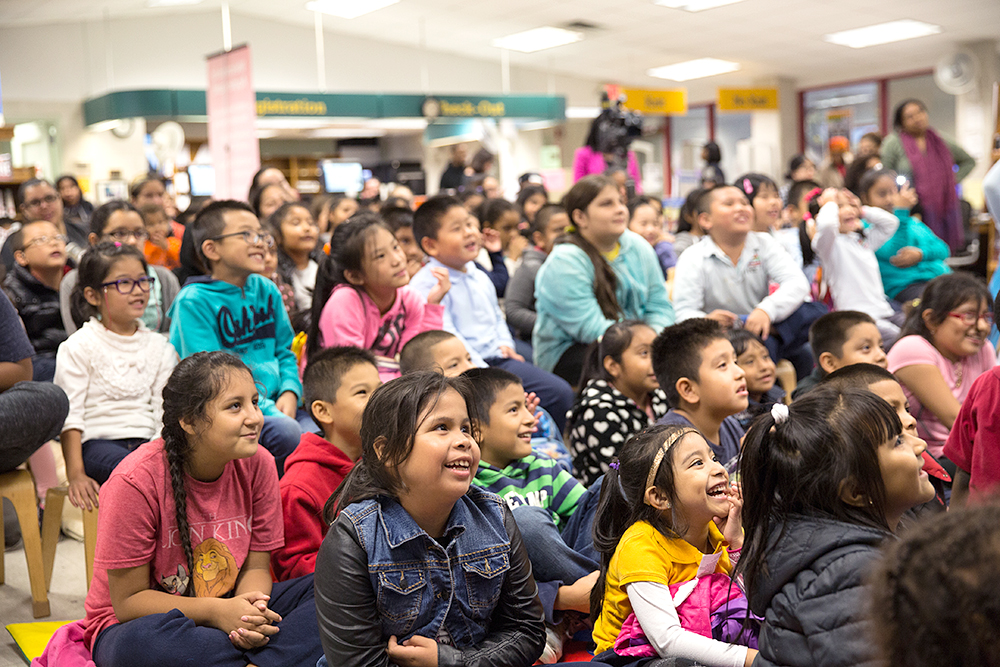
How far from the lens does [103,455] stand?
250 cm

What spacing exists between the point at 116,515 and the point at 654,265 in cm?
245

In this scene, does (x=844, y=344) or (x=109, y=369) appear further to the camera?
(x=844, y=344)

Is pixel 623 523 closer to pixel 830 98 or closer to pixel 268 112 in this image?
pixel 268 112

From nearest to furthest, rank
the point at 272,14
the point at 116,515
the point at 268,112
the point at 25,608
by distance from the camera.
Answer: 1. the point at 116,515
2. the point at 25,608
3. the point at 268,112
4. the point at 272,14

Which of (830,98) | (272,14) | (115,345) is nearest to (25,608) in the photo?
(115,345)

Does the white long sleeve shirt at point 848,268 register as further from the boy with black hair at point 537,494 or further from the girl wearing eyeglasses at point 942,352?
the boy with black hair at point 537,494

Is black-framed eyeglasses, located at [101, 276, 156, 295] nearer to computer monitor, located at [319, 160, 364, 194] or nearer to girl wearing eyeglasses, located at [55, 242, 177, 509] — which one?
girl wearing eyeglasses, located at [55, 242, 177, 509]

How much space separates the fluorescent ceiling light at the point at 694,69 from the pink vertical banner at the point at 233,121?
25.9ft

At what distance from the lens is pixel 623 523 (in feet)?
5.91

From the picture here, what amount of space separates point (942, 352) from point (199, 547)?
214cm

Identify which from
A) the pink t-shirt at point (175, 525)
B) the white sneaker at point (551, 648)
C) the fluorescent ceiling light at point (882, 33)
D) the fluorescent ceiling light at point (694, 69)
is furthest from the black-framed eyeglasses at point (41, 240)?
the fluorescent ceiling light at point (694, 69)

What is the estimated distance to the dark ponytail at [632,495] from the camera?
5.72 ft

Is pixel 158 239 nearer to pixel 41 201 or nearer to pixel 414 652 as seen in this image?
pixel 41 201

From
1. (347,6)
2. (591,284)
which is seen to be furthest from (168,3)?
(591,284)
